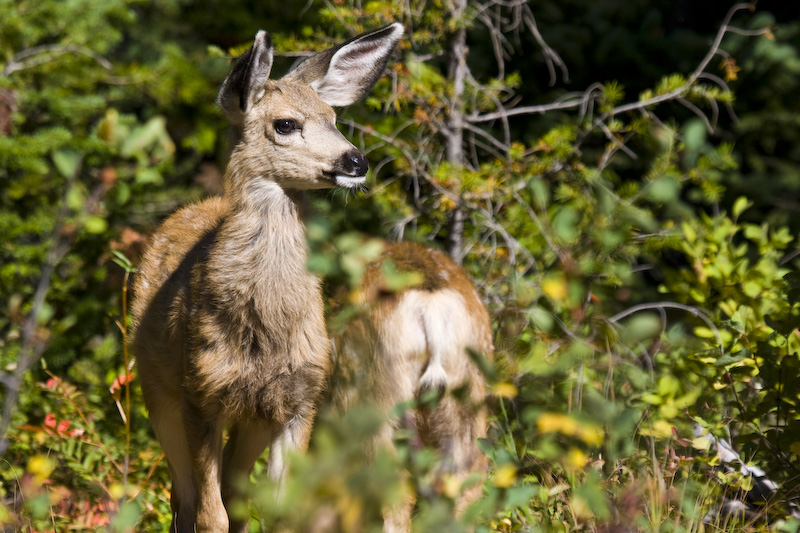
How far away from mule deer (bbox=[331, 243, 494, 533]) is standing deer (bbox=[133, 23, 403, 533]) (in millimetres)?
300

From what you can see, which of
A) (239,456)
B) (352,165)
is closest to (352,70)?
(352,165)

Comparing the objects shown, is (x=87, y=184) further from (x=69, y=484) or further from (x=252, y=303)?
(x=252, y=303)

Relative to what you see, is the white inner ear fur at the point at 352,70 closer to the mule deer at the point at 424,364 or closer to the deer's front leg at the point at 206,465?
the mule deer at the point at 424,364

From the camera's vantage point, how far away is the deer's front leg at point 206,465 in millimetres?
3986

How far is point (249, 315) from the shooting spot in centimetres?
399

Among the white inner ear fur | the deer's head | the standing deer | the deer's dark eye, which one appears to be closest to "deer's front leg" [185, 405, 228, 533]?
the standing deer

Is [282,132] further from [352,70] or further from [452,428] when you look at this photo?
[452,428]

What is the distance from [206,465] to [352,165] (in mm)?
1539

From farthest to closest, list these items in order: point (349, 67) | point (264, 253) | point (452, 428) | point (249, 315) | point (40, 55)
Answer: point (40, 55)
point (349, 67)
point (452, 428)
point (264, 253)
point (249, 315)

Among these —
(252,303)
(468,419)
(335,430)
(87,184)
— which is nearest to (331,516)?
(335,430)

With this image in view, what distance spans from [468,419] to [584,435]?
7.27ft

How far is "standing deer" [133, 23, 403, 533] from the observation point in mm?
3971

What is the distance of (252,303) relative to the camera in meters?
4.01

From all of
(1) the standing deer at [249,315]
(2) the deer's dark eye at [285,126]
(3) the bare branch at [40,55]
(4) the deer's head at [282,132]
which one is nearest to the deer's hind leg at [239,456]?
(1) the standing deer at [249,315]
